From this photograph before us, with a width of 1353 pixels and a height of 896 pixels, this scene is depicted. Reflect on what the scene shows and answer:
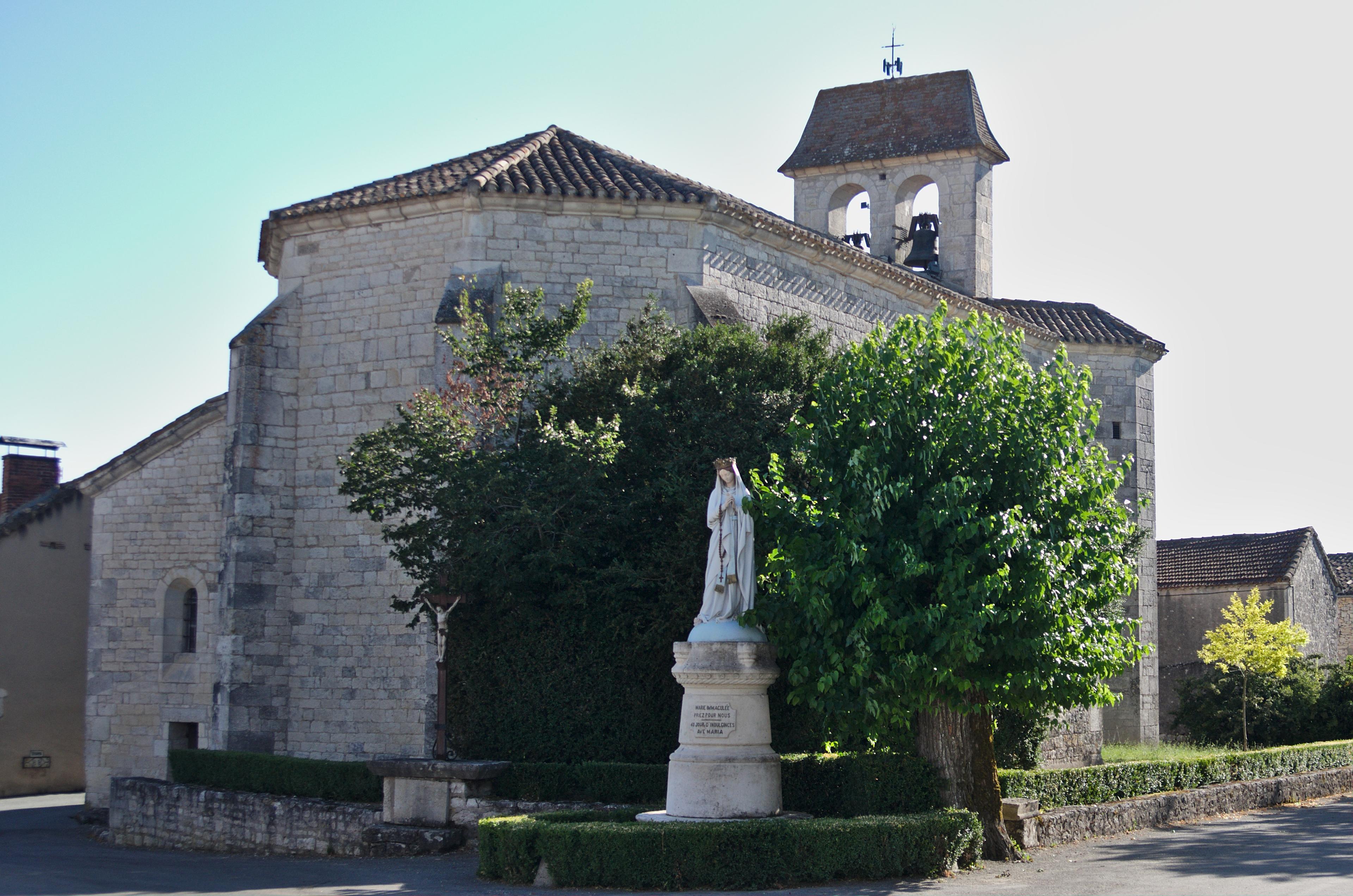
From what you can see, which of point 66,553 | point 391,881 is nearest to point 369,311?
point 391,881

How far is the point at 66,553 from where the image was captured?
27766mm

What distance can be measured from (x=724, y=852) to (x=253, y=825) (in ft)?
26.2

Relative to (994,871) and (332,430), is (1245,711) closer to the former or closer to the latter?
(994,871)

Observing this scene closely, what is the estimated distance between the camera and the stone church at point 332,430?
1905 cm

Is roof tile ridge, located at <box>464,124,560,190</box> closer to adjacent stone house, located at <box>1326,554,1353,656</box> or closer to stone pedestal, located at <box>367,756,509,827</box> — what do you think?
stone pedestal, located at <box>367,756,509,827</box>

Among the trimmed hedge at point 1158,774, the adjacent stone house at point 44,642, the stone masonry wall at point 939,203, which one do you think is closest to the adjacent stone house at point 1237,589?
the stone masonry wall at point 939,203

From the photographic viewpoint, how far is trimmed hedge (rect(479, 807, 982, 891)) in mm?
11438

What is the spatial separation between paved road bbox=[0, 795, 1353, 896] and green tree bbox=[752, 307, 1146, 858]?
145 centimetres

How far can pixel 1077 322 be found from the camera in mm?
29766

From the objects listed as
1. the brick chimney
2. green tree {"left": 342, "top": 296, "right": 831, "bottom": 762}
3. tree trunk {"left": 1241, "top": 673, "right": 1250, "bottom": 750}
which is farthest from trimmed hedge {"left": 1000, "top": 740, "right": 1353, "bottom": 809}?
the brick chimney

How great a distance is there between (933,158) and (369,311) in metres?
16.4

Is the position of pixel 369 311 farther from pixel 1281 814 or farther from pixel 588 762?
pixel 1281 814

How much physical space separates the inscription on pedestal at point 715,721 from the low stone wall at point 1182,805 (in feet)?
12.6

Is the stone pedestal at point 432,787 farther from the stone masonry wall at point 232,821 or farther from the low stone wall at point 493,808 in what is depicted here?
the stone masonry wall at point 232,821
